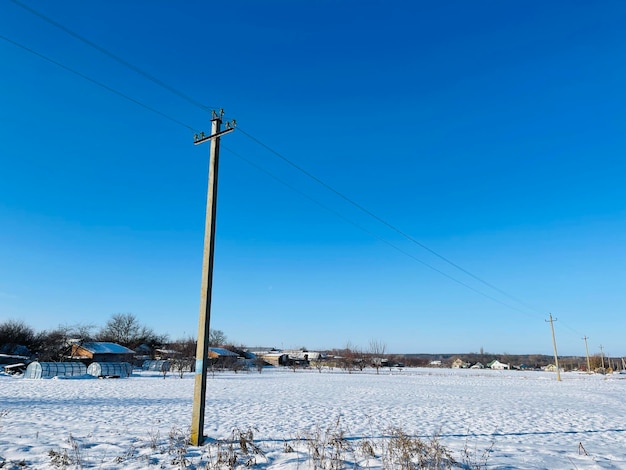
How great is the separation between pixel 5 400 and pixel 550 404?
26.4 meters

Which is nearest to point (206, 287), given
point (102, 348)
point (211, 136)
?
point (211, 136)

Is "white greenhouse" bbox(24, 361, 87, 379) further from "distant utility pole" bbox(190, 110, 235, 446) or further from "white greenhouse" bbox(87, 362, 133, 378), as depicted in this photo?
"distant utility pole" bbox(190, 110, 235, 446)

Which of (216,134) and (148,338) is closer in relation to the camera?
(216,134)

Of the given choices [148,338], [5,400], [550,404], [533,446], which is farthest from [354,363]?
[533,446]

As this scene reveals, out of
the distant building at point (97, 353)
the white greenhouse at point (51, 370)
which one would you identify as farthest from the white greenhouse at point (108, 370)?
the distant building at point (97, 353)

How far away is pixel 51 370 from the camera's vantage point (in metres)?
38.1

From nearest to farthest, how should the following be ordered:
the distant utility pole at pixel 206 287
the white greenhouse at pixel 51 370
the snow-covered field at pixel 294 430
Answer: the snow-covered field at pixel 294 430 → the distant utility pole at pixel 206 287 → the white greenhouse at pixel 51 370

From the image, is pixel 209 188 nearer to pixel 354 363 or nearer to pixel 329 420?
pixel 329 420

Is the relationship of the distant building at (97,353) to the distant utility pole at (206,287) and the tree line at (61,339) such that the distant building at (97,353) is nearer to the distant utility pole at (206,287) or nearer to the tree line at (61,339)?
the tree line at (61,339)

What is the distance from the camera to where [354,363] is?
82875mm

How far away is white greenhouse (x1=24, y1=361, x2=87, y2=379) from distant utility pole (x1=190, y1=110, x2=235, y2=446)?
1457 inches

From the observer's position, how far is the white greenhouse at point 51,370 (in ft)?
122

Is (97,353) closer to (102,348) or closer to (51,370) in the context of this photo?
(102,348)

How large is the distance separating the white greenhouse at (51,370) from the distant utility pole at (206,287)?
Answer: 3700cm
